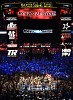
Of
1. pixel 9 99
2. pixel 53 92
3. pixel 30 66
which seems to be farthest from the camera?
pixel 30 66

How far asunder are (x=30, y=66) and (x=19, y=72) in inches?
41.4

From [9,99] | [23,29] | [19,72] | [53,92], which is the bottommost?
[19,72]

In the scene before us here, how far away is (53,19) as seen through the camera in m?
17.8

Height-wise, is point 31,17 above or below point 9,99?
above

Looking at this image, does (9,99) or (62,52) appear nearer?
(9,99)

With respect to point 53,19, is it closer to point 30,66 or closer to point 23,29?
point 23,29

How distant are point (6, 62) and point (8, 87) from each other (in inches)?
248

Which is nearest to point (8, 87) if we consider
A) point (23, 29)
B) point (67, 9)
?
point (23, 29)

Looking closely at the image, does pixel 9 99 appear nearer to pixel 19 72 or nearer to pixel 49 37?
pixel 49 37

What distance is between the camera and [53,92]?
818 inches

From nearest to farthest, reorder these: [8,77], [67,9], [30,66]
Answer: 1. [67,9]
2. [8,77]
3. [30,66]

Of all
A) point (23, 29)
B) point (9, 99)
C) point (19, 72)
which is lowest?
point (19, 72)

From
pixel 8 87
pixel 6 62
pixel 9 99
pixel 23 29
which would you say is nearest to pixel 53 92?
pixel 8 87

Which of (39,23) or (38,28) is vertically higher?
(39,23)
